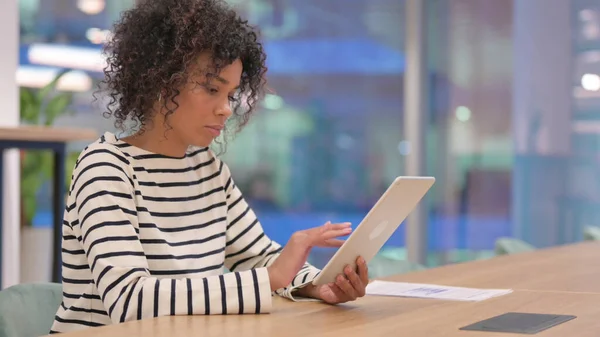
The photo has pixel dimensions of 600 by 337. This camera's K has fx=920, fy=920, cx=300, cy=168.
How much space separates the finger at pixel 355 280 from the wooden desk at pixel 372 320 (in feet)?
0.11

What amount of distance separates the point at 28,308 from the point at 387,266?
3.97ft

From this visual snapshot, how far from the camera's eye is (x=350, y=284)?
5.69 ft

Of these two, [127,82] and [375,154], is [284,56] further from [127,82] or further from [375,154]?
[127,82]

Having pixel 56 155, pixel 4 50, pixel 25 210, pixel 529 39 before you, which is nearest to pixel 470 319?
pixel 56 155

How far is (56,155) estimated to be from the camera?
4.02 meters

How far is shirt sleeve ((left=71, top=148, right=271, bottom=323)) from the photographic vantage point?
157 centimetres

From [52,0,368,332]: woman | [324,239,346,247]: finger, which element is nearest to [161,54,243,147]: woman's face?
[52,0,368,332]: woman

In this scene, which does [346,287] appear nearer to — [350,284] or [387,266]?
[350,284]

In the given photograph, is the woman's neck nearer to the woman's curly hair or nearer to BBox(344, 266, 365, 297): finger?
the woman's curly hair

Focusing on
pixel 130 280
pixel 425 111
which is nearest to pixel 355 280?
pixel 130 280

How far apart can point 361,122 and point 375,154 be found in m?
0.26

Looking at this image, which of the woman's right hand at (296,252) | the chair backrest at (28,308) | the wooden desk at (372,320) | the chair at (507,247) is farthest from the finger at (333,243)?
the chair at (507,247)

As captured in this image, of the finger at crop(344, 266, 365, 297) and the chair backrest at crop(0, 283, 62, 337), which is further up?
the finger at crop(344, 266, 365, 297)

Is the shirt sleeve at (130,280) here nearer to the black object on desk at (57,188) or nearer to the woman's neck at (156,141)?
the woman's neck at (156,141)
